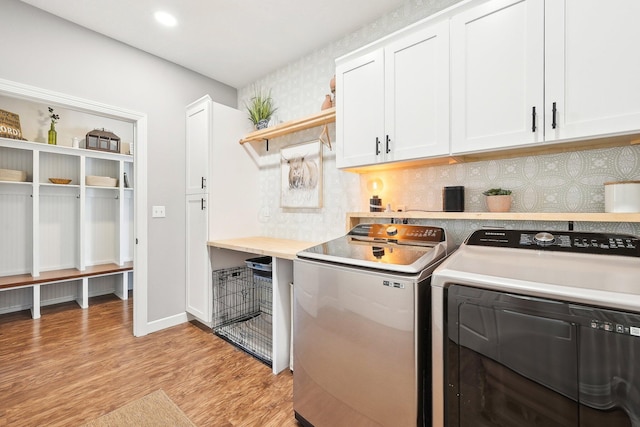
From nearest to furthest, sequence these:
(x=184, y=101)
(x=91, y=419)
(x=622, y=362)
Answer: (x=622, y=362), (x=91, y=419), (x=184, y=101)

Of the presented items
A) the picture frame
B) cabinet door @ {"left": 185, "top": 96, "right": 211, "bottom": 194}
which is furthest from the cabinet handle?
cabinet door @ {"left": 185, "top": 96, "right": 211, "bottom": 194}

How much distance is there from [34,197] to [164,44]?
251 centimetres

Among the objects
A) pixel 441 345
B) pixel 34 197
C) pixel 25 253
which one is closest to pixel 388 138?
pixel 441 345

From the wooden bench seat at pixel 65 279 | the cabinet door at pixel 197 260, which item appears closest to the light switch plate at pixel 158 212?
the cabinet door at pixel 197 260

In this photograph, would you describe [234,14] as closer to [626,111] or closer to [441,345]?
[626,111]

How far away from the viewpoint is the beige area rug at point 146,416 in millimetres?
1538

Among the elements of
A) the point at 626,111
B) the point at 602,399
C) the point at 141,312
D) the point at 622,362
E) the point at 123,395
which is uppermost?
the point at 626,111

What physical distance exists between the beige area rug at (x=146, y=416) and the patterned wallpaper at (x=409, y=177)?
1579mm

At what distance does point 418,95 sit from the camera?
1.58 metres

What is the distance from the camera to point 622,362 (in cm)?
75

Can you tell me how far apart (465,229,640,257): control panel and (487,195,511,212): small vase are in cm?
15

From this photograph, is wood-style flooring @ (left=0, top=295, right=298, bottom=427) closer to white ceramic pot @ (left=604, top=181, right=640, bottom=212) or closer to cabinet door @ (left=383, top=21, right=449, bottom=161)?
cabinet door @ (left=383, top=21, right=449, bottom=161)

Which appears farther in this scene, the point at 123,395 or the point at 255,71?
the point at 255,71

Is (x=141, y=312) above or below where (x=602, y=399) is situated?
below
